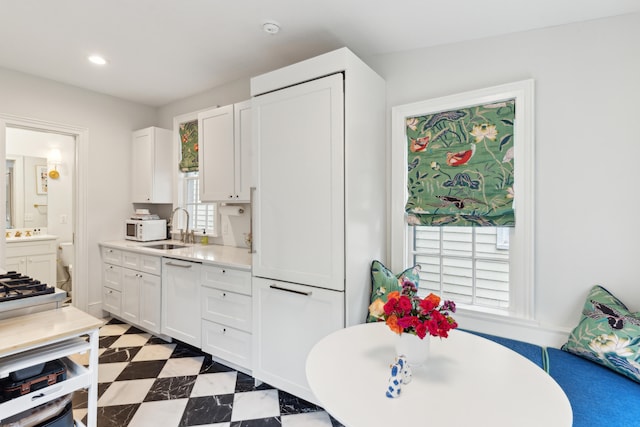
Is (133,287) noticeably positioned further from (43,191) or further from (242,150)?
(43,191)

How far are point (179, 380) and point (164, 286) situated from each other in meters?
0.92

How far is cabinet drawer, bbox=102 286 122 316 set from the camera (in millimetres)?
3578

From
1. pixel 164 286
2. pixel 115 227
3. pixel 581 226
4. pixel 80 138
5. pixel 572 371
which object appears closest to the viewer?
pixel 572 371

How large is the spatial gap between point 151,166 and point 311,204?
266 cm

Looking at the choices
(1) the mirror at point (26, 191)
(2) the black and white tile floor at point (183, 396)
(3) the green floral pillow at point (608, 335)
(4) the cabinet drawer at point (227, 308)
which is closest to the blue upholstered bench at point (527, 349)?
(3) the green floral pillow at point (608, 335)

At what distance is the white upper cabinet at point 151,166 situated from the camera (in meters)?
3.85

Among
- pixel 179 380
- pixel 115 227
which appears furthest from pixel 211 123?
pixel 179 380

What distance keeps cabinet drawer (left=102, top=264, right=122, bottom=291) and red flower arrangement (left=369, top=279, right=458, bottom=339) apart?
3.40 meters

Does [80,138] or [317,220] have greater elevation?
[80,138]

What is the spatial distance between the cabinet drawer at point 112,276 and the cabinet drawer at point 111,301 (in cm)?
6

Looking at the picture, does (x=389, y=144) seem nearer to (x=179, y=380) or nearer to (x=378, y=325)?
(x=378, y=325)

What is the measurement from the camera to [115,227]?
396cm

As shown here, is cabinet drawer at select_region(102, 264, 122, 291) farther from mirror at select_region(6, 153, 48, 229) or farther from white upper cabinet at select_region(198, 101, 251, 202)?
mirror at select_region(6, 153, 48, 229)

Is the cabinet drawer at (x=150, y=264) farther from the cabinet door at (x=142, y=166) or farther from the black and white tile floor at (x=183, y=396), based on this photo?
the cabinet door at (x=142, y=166)
